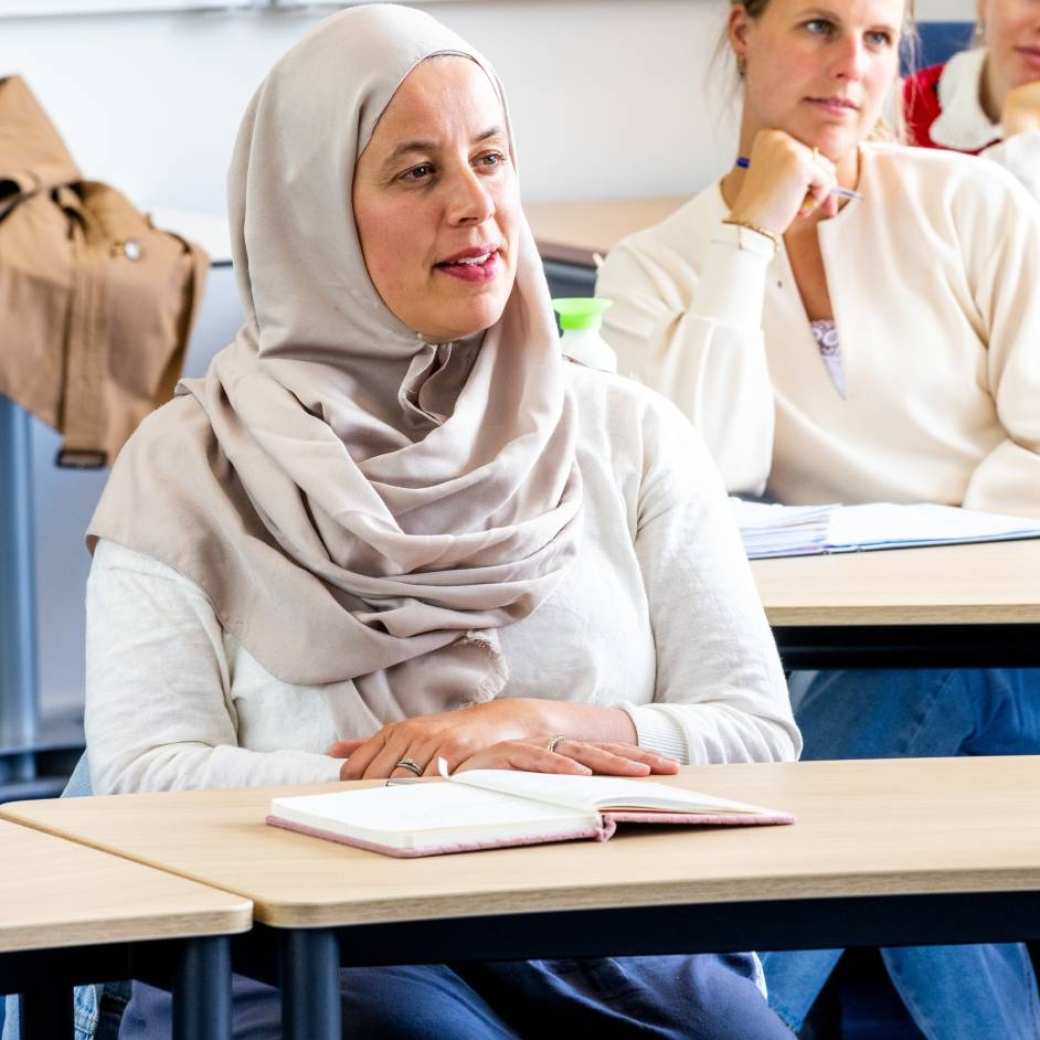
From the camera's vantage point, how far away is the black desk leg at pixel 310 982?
1.03m

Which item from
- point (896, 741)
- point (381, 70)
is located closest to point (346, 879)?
point (381, 70)

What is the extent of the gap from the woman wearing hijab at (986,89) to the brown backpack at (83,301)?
3.87 ft

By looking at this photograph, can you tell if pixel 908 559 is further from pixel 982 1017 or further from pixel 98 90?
pixel 98 90

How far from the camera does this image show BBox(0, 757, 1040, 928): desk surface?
1.05 m

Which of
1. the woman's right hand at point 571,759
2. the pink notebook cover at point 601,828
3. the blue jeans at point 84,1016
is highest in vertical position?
the pink notebook cover at point 601,828

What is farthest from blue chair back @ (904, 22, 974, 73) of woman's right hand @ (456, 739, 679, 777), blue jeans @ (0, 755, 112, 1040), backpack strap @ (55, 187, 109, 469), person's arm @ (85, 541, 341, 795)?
blue jeans @ (0, 755, 112, 1040)

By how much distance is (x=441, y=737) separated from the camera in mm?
1469

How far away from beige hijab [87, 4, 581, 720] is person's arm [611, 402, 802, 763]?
8 centimetres

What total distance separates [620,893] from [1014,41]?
2.41 m

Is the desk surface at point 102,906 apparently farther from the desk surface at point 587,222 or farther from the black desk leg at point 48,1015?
the desk surface at point 587,222

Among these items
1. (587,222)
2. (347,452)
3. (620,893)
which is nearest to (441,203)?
(347,452)

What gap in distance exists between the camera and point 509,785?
1250 millimetres

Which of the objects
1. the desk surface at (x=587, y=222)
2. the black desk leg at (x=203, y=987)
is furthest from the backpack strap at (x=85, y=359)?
the black desk leg at (x=203, y=987)

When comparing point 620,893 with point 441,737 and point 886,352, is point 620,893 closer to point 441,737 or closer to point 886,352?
point 441,737
